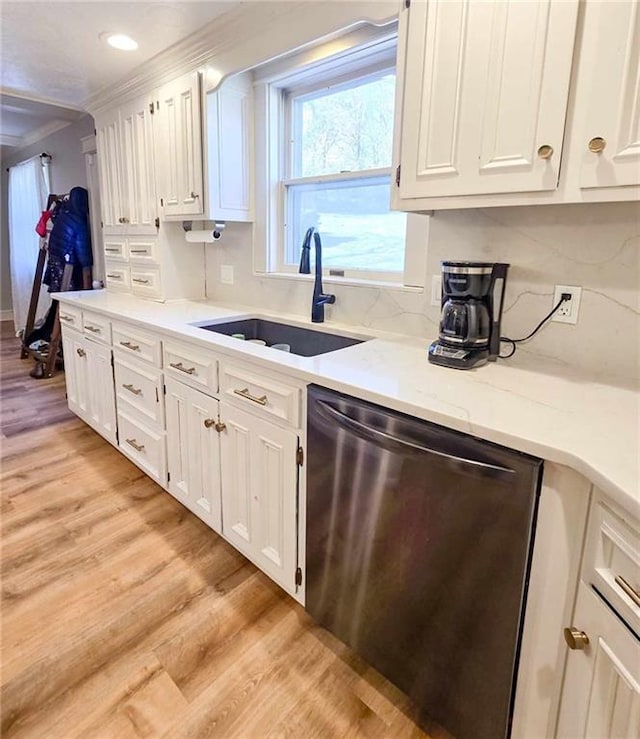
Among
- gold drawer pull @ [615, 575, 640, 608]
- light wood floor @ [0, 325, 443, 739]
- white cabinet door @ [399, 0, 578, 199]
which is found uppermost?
white cabinet door @ [399, 0, 578, 199]

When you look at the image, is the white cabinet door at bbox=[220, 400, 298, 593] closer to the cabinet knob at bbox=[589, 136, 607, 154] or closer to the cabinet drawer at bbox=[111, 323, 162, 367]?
the cabinet drawer at bbox=[111, 323, 162, 367]

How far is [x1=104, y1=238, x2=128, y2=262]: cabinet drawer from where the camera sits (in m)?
3.04

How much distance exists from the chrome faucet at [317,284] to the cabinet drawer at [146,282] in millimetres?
1073

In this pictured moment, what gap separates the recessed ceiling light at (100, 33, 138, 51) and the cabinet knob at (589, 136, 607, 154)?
86.4 inches

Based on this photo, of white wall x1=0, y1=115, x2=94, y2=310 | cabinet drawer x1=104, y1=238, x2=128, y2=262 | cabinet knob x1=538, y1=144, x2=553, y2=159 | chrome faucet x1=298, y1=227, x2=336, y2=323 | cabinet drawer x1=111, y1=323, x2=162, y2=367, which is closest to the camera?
cabinet knob x1=538, y1=144, x2=553, y2=159

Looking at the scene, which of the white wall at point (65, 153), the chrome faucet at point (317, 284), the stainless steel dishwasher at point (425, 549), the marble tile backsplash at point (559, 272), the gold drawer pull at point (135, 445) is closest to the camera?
the stainless steel dishwasher at point (425, 549)

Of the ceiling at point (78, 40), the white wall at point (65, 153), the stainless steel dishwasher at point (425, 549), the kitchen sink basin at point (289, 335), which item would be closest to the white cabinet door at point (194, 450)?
the kitchen sink basin at point (289, 335)

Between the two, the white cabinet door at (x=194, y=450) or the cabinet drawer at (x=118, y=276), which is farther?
the cabinet drawer at (x=118, y=276)

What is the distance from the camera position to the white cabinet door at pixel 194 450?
1864 mm

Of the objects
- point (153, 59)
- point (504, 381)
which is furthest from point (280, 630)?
point (153, 59)

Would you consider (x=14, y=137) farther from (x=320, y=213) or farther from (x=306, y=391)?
(x=306, y=391)

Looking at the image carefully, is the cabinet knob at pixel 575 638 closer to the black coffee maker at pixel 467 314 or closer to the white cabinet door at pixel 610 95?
the black coffee maker at pixel 467 314

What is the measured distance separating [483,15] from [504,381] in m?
0.97

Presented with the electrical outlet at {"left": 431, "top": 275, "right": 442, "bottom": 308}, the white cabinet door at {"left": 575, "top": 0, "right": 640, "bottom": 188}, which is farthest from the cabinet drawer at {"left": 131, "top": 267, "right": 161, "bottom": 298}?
the white cabinet door at {"left": 575, "top": 0, "right": 640, "bottom": 188}
